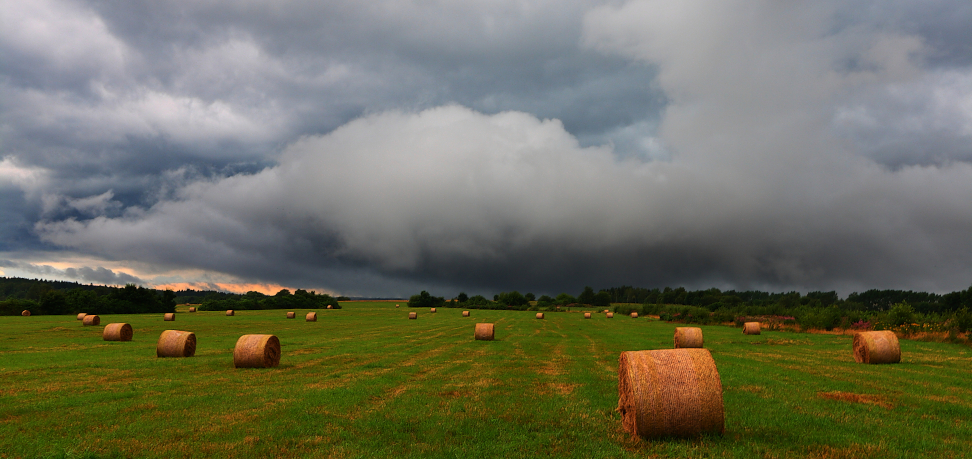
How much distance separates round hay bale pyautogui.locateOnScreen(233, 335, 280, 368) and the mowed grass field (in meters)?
0.53

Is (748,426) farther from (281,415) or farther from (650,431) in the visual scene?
(281,415)

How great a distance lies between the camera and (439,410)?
450 inches

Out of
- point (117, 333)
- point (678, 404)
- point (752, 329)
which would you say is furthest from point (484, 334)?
point (678, 404)

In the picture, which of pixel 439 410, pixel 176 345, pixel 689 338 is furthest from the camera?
pixel 689 338

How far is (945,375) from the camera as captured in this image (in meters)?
17.3

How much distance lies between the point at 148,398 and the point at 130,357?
12370 mm

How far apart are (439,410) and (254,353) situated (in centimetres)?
1125

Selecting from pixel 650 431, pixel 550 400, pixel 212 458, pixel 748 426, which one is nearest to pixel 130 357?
pixel 212 458

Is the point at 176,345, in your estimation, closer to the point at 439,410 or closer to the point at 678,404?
the point at 439,410

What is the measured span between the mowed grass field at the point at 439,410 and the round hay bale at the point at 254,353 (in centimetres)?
53

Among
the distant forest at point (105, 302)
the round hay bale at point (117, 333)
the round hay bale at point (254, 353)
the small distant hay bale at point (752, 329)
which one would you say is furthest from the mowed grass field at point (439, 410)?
the distant forest at point (105, 302)

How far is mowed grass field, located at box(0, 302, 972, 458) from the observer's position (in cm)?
853

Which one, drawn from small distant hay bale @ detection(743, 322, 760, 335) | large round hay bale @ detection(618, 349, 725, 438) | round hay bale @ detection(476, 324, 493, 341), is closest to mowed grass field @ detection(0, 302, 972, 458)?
large round hay bale @ detection(618, 349, 725, 438)

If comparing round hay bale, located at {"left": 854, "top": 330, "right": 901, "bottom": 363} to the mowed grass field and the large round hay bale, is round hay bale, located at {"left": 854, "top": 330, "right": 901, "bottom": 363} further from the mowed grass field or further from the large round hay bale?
the large round hay bale
